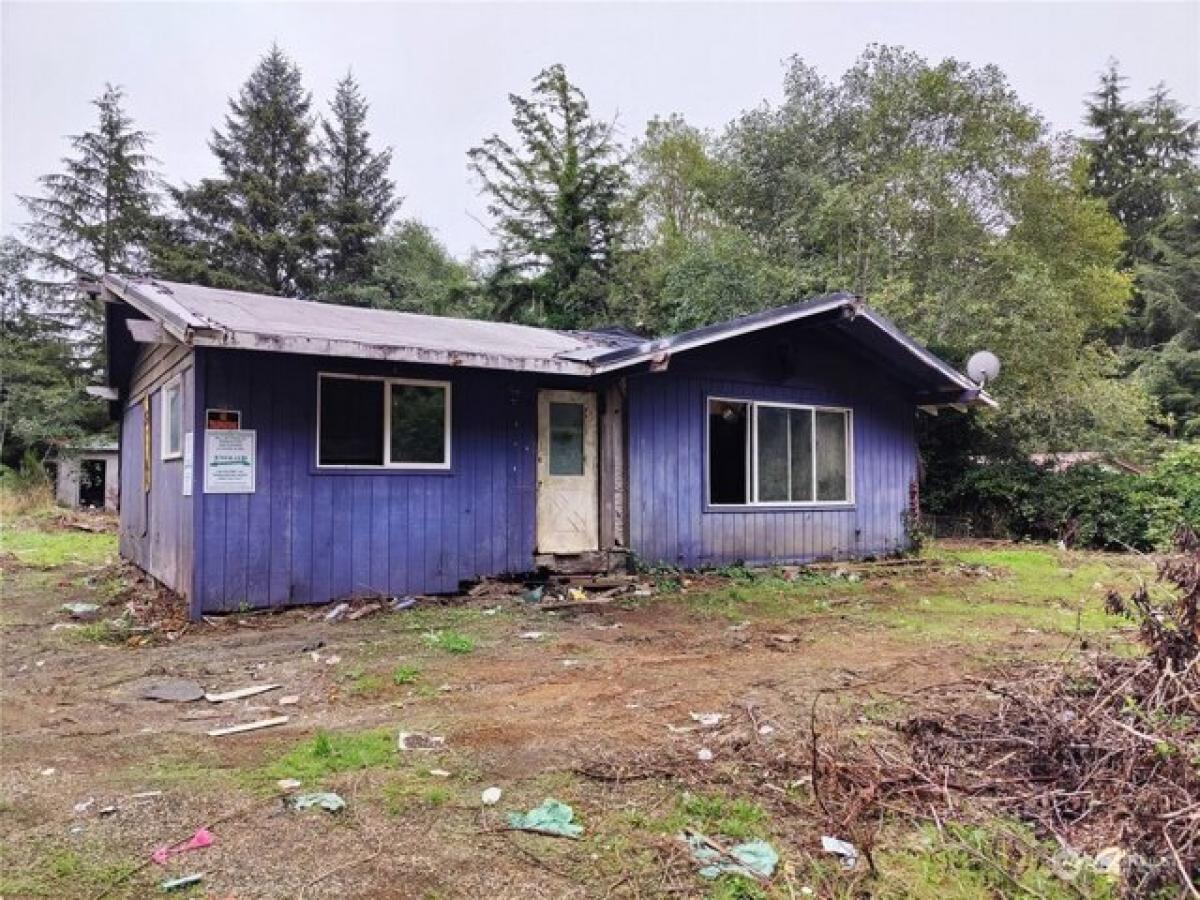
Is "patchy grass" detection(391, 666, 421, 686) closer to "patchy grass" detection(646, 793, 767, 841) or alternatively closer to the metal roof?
"patchy grass" detection(646, 793, 767, 841)

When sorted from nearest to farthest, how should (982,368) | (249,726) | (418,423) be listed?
(249,726) → (418,423) → (982,368)

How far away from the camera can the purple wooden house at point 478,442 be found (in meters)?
6.60

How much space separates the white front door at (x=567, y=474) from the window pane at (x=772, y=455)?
235 cm

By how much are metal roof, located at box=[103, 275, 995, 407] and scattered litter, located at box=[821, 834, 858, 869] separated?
5123 millimetres

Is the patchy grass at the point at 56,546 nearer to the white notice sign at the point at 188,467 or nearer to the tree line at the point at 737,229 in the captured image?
the white notice sign at the point at 188,467

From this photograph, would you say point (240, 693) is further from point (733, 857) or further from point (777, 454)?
point (777, 454)

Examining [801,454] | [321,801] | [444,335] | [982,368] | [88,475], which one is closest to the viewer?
[321,801]

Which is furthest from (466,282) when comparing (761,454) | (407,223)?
(761,454)

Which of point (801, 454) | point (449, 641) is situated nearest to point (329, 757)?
point (449, 641)

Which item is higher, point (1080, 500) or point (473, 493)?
point (473, 493)

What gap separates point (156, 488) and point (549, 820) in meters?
7.48

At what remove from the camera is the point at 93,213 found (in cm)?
2472

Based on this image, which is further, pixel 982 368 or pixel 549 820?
pixel 982 368

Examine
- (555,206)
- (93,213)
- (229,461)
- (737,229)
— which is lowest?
(229,461)
